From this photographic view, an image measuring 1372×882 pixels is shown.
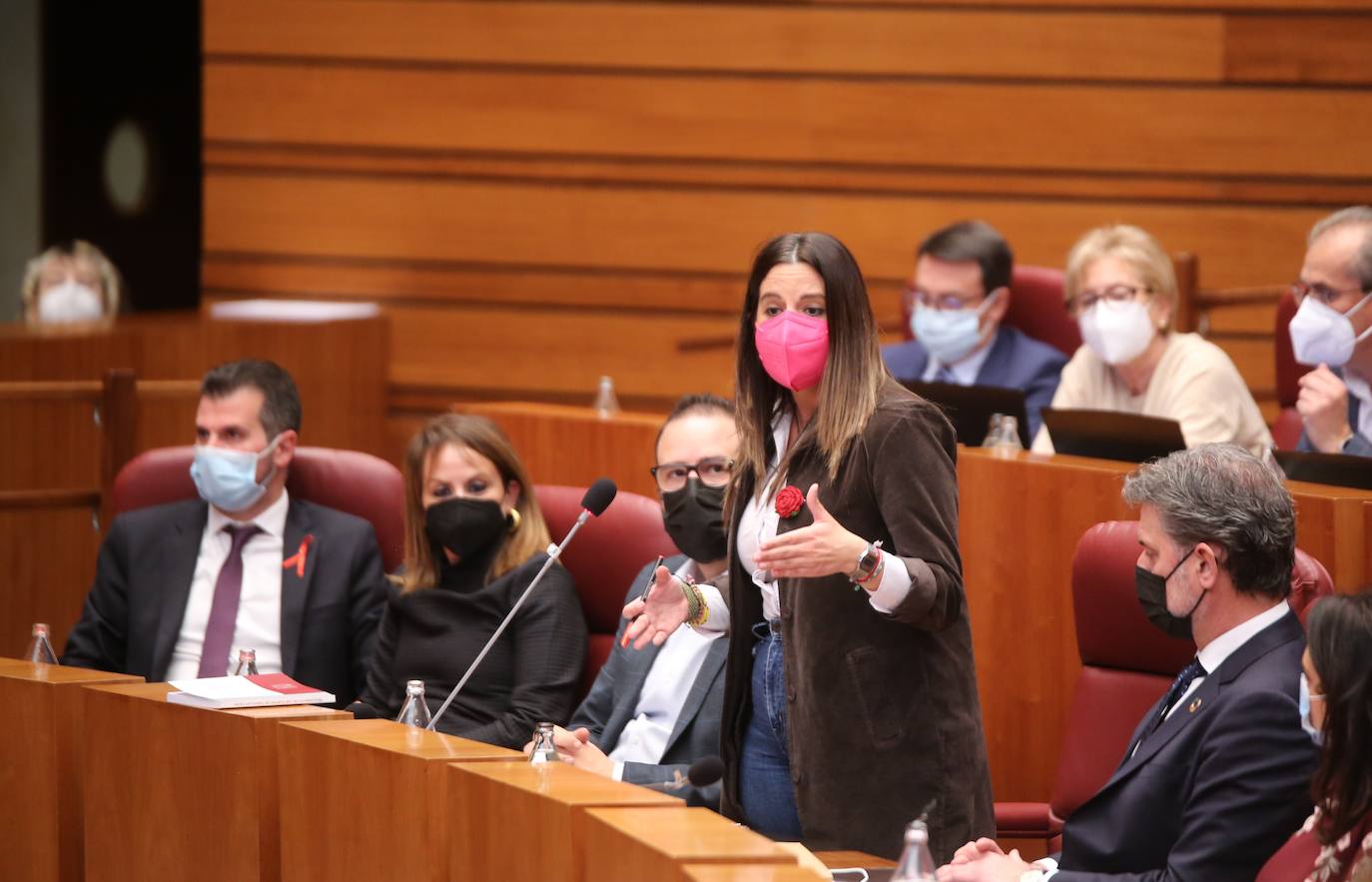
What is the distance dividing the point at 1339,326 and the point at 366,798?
2072 mm

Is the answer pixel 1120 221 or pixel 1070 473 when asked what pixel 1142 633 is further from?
pixel 1120 221

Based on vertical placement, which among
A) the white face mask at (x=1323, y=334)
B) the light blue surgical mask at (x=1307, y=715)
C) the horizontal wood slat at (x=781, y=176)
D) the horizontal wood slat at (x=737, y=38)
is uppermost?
the horizontal wood slat at (x=737, y=38)

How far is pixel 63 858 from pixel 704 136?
372 centimetres

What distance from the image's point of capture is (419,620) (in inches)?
129

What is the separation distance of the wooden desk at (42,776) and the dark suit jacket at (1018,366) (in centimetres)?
218

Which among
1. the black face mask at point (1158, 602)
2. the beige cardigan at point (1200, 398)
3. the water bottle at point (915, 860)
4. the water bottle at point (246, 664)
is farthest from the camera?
the beige cardigan at point (1200, 398)

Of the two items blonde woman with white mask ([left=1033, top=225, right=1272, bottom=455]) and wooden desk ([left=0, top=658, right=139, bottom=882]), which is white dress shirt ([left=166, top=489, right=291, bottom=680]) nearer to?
wooden desk ([left=0, top=658, right=139, bottom=882])

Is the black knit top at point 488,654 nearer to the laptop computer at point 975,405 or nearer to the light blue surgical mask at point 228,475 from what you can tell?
the light blue surgical mask at point 228,475

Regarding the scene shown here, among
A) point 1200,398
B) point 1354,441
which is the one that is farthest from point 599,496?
point 1200,398

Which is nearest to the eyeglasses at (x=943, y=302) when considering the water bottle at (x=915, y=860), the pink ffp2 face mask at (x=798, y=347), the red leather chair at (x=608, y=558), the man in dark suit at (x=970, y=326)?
the man in dark suit at (x=970, y=326)

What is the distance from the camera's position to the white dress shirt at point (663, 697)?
9.55 feet

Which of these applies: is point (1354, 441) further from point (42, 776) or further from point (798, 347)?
point (42, 776)

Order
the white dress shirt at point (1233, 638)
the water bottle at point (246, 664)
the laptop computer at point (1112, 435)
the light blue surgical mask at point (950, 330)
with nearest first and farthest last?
the white dress shirt at point (1233, 638)
the water bottle at point (246, 664)
the laptop computer at point (1112, 435)
the light blue surgical mask at point (950, 330)

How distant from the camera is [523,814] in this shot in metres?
1.95
